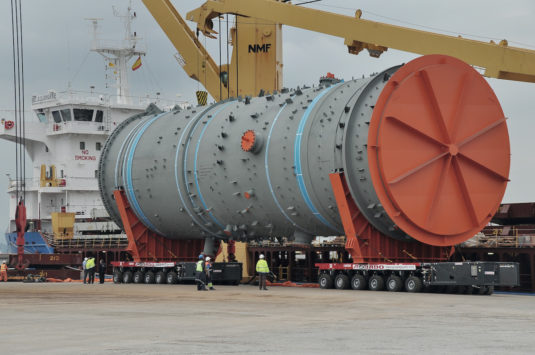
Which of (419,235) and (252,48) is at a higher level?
(252,48)

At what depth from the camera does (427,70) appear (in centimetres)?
2622

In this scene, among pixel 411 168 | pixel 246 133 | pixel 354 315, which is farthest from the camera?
pixel 246 133

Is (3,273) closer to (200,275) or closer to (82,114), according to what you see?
(200,275)

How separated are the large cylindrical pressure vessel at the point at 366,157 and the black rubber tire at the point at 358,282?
1.60m

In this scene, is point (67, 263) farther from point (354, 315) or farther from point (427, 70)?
point (354, 315)

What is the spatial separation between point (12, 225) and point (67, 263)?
58.2ft

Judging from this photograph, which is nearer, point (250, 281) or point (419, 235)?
point (419, 235)

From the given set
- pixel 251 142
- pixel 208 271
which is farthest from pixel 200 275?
pixel 251 142

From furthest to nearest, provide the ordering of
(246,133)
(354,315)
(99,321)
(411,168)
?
1. (246,133)
2. (411,168)
3. (354,315)
4. (99,321)

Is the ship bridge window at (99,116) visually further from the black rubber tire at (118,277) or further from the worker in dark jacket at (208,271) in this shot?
the worker in dark jacket at (208,271)

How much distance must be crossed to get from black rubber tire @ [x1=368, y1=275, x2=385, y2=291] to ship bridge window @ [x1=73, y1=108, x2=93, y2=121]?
101 ft

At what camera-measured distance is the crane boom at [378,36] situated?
31.0m

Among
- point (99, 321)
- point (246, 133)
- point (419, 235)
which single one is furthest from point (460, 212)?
point (99, 321)

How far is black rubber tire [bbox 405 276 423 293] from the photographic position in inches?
987
